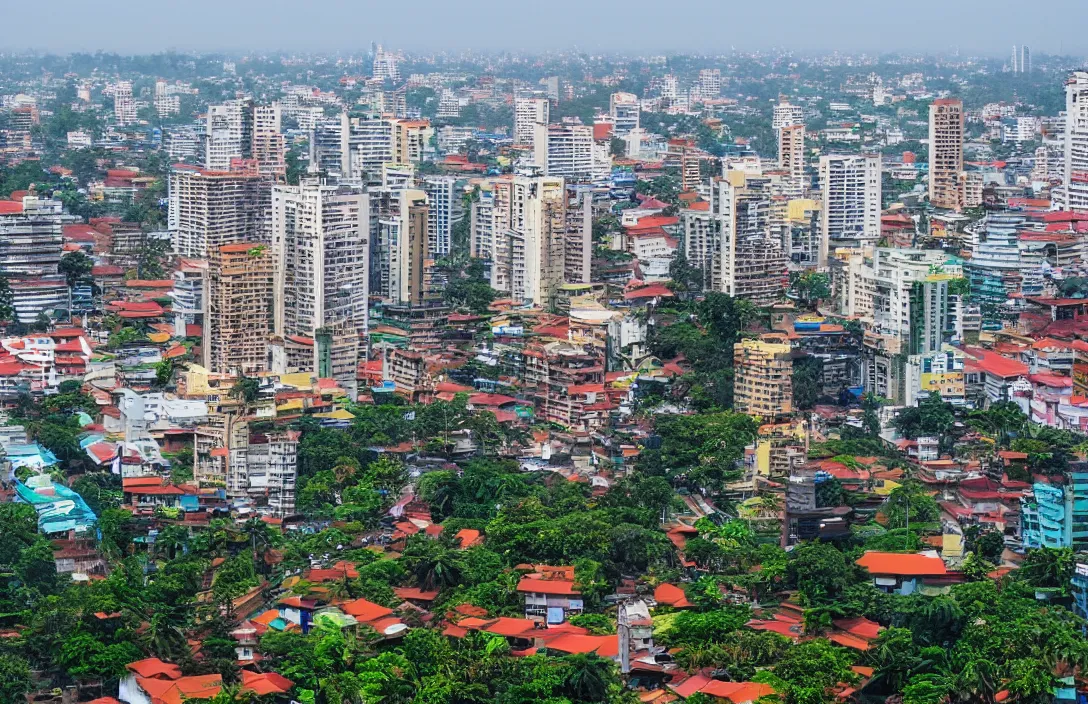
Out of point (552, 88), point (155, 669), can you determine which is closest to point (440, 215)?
point (155, 669)

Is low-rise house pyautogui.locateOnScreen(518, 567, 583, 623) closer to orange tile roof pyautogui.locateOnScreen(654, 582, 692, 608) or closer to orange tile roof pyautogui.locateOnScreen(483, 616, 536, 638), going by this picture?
orange tile roof pyautogui.locateOnScreen(483, 616, 536, 638)

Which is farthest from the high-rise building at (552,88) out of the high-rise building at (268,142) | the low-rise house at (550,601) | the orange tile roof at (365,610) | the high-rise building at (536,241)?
the orange tile roof at (365,610)

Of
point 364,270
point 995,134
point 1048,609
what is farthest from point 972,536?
point 995,134

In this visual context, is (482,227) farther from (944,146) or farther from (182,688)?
(182,688)

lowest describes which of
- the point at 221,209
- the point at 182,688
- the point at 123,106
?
the point at 182,688

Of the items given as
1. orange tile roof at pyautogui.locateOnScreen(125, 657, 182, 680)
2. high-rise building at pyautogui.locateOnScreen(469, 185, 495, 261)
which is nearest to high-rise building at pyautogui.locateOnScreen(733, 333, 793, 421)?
high-rise building at pyautogui.locateOnScreen(469, 185, 495, 261)

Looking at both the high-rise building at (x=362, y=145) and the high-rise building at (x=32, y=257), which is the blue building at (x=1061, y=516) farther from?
the high-rise building at (x=362, y=145)
